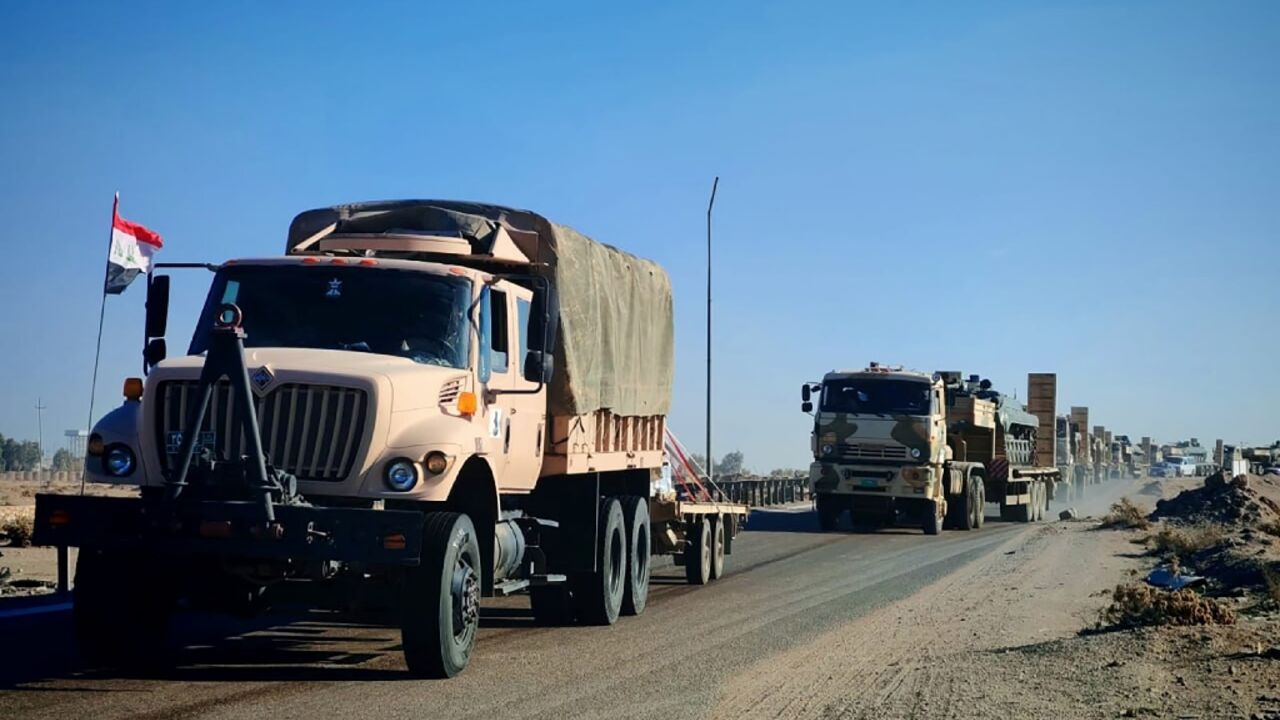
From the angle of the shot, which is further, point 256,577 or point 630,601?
point 630,601

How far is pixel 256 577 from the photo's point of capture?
980 cm

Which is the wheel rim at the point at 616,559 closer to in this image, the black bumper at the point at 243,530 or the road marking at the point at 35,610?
the black bumper at the point at 243,530

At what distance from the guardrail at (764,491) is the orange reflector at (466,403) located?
31.6m

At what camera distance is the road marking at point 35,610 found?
13812 mm

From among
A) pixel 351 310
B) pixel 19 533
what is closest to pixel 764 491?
pixel 19 533

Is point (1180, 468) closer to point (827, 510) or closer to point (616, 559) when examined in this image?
point (827, 510)

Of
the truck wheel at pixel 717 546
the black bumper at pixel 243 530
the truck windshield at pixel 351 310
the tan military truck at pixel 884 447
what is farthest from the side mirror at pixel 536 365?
the tan military truck at pixel 884 447

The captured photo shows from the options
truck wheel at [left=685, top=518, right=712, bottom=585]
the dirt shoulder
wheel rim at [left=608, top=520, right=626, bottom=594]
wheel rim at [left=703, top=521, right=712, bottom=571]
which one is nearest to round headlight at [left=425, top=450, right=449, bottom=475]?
the dirt shoulder

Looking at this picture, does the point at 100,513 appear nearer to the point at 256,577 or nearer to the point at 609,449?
the point at 256,577

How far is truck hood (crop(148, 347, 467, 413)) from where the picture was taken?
9953 millimetres

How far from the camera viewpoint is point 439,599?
10.1 metres

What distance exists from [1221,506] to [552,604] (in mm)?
28850

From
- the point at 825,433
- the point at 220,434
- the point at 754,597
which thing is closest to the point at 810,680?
the point at 220,434

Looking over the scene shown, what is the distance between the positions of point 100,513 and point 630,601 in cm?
672
